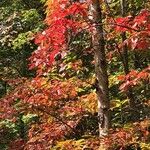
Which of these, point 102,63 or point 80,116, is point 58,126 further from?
point 102,63

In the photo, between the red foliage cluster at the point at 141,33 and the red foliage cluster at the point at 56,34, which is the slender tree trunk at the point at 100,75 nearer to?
the red foliage cluster at the point at 56,34

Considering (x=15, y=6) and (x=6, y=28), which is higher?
(x=15, y=6)

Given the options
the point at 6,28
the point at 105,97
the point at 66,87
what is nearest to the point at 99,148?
the point at 105,97

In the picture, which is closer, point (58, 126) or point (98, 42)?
point (98, 42)

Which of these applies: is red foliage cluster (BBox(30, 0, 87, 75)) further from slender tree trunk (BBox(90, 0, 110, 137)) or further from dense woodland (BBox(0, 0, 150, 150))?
slender tree trunk (BBox(90, 0, 110, 137))

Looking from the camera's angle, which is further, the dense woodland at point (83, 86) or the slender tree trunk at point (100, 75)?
the slender tree trunk at point (100, 75)

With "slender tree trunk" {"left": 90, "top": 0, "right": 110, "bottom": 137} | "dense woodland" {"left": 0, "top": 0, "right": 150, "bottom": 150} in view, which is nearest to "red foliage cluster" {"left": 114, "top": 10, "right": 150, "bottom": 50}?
"dense woodland" {"left": 0, "top": 0, "right": 150, "bottom": 150}

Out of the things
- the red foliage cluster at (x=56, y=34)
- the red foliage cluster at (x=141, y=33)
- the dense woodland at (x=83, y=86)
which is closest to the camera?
the red foliage cluster at (x=141, y=33)

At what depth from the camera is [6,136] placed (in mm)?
9859

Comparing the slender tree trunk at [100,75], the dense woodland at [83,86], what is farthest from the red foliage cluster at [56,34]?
the slender tree trunk at [100,75]

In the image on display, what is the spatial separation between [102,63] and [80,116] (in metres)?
1.14

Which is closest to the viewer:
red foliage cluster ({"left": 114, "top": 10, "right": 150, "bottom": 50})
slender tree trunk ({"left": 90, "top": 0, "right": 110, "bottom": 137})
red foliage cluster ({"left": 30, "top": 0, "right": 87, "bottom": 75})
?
red foliage cluster ({"left": 114, "top": 10, "right": 150, "bottom": 50})

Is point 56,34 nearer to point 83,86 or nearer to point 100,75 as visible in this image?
point 100,75

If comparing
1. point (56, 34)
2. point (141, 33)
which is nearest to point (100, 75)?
point (56, 34)
